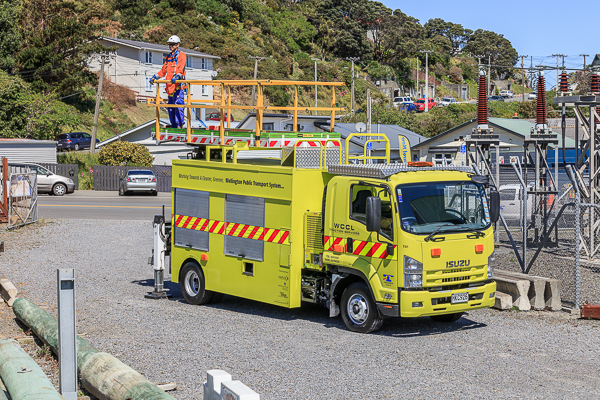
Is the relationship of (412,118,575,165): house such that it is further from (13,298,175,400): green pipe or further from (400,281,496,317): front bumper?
(13,298,175,400): green pipe

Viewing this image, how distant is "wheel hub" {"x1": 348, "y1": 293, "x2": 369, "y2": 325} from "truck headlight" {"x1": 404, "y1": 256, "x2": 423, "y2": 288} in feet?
2.76

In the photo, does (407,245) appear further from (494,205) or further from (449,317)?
(449,317)

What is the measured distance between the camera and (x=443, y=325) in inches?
421

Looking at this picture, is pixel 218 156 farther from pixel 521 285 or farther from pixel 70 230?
pixel 70 230

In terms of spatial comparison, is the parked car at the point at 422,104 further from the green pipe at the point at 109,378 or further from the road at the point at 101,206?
the green pipe at the point at 109,378

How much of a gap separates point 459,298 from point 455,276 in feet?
1.10

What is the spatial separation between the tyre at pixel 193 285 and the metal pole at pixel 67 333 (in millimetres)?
5333

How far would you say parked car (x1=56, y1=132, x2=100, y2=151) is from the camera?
54.8 metres

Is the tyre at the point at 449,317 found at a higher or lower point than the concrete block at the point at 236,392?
lower

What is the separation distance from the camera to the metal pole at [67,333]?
21.4 ft

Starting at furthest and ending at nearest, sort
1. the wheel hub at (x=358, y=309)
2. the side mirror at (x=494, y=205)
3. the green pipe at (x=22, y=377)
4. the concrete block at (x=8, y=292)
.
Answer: the concrete block at (x=8, y=292) → the side mirror at (x=494, y=205) → the wheel hub at (x=358, y=309) → the green pipe at (x=22, y=377)

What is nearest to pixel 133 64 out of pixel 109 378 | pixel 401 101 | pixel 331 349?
pixel 401 101

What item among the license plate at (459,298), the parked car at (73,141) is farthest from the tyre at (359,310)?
the parked car at (73,141)

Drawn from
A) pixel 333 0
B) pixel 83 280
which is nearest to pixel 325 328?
pixel 83 280
